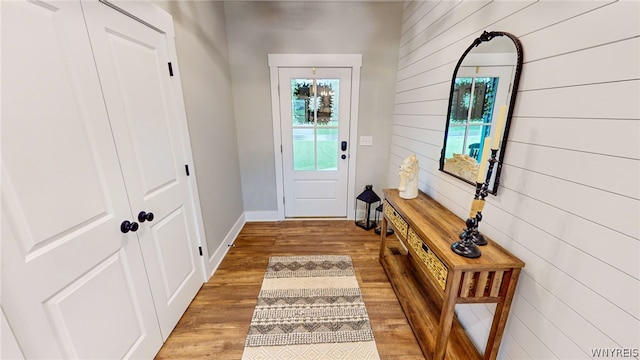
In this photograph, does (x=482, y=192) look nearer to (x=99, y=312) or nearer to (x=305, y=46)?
(x=99, y=312)

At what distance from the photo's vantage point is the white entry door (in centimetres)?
282

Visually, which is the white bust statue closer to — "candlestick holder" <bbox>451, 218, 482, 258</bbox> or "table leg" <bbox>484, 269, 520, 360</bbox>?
"candlestick holder" <bbox>451, 218, 482, 258</bbox>

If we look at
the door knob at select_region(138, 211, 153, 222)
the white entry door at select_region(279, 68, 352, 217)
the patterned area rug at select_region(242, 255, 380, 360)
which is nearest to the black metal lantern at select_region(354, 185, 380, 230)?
the white entry door at select_region(279, 68, 352, 217)

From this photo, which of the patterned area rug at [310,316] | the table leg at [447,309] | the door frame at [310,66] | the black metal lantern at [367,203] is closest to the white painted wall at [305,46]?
the door frame at [310,66]

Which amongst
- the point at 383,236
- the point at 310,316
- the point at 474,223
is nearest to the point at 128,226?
the point at 310,316

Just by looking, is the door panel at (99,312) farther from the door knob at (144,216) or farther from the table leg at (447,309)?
the table leg at (447,309)

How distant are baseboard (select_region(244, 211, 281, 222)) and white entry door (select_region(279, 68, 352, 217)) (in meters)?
0.19

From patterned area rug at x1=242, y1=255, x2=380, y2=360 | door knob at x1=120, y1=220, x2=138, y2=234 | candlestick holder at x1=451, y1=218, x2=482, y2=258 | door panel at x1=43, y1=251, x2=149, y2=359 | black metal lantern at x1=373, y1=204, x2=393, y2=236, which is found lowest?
patterned area rug at x1=242, y1=255, x2=380, y2=360

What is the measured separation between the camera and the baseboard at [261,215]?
3.29 m

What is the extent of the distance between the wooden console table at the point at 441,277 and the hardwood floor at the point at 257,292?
131mm

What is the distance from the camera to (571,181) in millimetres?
925

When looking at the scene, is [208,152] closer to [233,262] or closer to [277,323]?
[233,262]

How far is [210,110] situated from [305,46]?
1340 millimetres

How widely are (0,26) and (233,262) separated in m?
2.11
